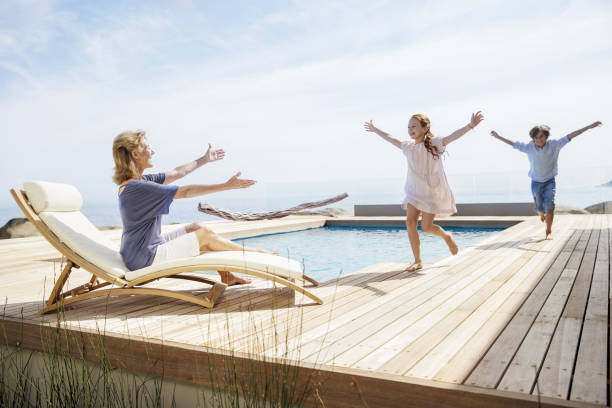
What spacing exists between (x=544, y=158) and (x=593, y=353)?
4.65m

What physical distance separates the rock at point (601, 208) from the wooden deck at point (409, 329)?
8429 mm

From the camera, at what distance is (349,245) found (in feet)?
29.6

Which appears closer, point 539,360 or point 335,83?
point 539,360

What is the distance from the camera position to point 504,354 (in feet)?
6.38

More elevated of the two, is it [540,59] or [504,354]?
[540,59]

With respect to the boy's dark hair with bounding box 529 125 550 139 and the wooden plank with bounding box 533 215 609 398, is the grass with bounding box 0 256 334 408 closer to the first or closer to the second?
the wooden plank with bounding box 533 215 609 398

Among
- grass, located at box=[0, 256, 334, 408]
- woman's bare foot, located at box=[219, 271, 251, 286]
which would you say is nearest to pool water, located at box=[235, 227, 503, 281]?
woman's bare foot, located at box=[219, 271, 251, 286]

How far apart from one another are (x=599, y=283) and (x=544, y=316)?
1172 millimetres

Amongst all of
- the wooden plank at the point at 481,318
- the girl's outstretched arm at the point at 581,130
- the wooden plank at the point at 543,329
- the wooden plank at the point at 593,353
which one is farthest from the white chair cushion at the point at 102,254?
the girl's outstretched arm at the point at 581,130

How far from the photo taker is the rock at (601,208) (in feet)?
37.8

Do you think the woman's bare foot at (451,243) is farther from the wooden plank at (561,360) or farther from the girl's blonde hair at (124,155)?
the girl's blonde hair at (124,155)

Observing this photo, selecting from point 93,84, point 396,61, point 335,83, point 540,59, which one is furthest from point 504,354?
point 93,84

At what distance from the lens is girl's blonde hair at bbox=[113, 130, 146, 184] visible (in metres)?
3.02

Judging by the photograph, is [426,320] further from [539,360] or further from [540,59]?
[540,59]
